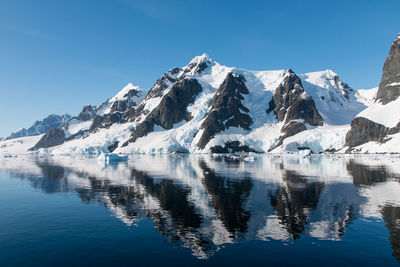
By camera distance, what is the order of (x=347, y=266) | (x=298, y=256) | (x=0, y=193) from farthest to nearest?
(x=0, y=193) < (x=298, y=256) < (x=347, y=266)

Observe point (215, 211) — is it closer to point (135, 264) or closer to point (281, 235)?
point (281, 235)

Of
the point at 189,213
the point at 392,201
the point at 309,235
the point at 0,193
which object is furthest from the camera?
the point at 0,193

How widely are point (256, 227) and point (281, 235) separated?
342 cm

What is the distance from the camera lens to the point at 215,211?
40719mm

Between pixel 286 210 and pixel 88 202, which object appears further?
pixel 88 202

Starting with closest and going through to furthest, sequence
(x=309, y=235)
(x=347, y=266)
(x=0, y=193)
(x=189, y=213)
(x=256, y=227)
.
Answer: (x=347, y=266)
(x=309, y=235)
(x=256, y=227)
(x=189, y=213)
(x=0, y=193)

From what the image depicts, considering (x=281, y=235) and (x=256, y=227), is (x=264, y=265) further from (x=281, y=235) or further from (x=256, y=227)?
(x=256, y=227)

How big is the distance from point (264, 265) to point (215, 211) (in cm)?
1808

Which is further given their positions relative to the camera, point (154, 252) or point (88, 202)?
point (88, 202)

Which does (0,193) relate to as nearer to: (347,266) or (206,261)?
(206,261)

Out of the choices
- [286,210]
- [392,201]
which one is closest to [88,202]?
[286,210]

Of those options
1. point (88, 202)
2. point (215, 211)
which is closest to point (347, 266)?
point (215, 211)

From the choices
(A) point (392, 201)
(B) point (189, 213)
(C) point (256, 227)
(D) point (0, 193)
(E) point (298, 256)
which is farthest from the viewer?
(D) point (0, 193)

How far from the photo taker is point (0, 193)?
59.0 meters
